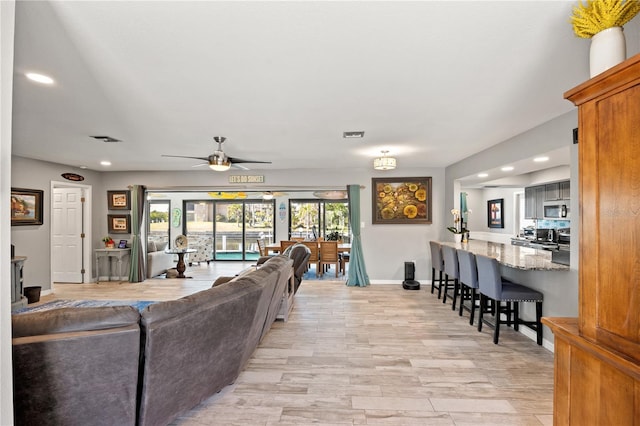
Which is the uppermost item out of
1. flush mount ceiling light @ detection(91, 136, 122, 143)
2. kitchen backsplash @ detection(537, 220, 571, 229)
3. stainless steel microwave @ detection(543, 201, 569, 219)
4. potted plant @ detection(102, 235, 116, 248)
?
flush mount ceiling light @ detection(91, 136, 122, 143)

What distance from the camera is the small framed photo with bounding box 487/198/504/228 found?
26.0 ft

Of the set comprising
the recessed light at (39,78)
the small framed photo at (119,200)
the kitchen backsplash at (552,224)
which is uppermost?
the recessed light at (39,78)

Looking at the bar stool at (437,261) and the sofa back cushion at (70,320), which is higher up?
the sofa back cushion at (70,320)

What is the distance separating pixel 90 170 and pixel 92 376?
6522 mm

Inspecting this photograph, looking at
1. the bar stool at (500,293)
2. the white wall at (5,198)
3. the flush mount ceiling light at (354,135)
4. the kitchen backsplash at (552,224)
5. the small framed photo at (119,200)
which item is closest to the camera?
the white wall at (5,198)

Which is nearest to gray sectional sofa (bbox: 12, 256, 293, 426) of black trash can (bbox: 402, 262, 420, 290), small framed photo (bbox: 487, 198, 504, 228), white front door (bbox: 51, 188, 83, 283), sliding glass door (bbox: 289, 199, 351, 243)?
black trash can (bbox: 402, 262, 420, 290)

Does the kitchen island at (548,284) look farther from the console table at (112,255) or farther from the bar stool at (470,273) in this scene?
the console table at (112,255)

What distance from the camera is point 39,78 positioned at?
2178 millimetres

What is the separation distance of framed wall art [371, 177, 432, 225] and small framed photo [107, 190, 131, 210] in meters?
5.39

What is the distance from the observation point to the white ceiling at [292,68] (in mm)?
1503

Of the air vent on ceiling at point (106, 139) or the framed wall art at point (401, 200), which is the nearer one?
the air vent on ceiling at point (106, 139)

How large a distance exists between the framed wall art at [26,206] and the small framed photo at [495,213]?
33.1ft

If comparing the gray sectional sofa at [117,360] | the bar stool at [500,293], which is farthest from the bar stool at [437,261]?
the gray sectional sofa at [117,360]

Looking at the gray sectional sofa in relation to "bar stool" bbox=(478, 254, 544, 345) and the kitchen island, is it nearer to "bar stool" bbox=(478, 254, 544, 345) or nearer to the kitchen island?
"bar stool" bbox=(478, 254, 544, 345)
